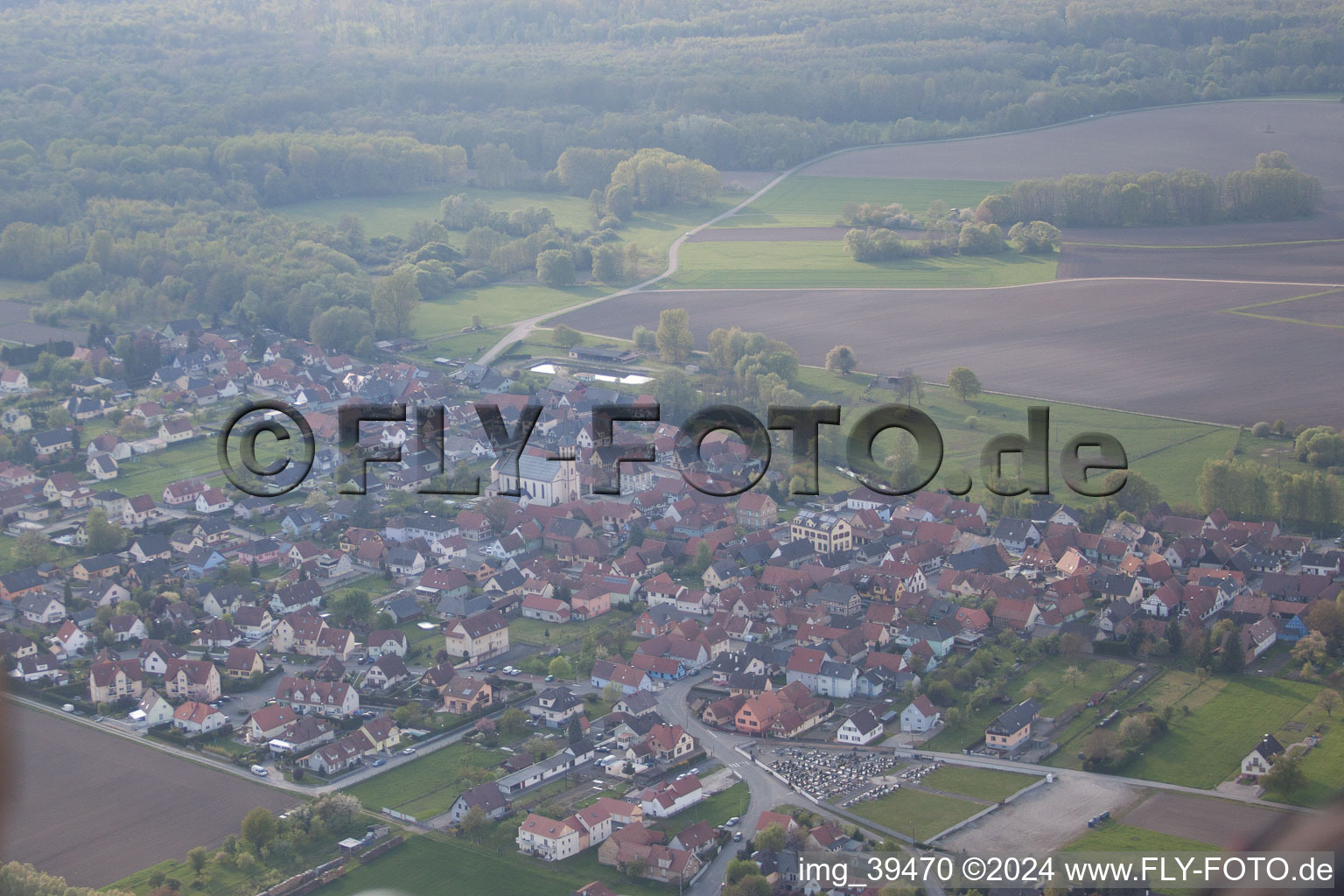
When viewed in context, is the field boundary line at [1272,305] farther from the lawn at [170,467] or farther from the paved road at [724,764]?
the lawn at [170,467]

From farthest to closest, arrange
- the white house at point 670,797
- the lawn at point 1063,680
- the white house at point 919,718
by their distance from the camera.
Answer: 1. the lawn at point 1063,680
2. the white house at point 919,718
3. the white house at point 670,797

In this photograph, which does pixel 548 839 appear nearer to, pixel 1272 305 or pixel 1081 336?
pixel 1081 336

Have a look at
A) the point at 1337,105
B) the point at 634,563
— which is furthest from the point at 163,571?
the point at 1337,105

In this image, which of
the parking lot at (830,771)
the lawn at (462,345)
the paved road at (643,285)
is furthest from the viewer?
the paved road at (643,285)

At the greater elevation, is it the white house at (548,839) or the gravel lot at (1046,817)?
the gravel lot at (1046,817)

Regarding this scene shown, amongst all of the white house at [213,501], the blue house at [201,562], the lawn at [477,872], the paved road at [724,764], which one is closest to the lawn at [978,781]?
the paved road at [724,764]

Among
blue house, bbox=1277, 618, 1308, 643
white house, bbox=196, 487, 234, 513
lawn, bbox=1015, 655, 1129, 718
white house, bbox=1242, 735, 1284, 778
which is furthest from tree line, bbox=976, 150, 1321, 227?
white house, bbox=1242, 735, 1284, 778

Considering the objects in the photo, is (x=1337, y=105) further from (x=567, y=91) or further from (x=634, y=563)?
(x=634, y=563)
